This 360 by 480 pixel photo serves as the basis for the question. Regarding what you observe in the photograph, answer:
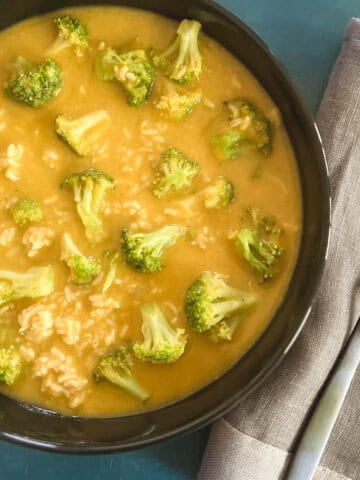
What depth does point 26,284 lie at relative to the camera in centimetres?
286

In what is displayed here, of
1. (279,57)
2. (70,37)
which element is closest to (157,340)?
(70,37)

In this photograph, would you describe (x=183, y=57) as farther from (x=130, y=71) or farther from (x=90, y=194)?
(x=90, y=194)

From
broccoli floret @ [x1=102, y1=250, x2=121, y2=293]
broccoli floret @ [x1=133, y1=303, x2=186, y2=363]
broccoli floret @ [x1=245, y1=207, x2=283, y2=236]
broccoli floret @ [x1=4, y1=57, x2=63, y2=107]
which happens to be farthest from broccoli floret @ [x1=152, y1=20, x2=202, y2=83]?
broccoli floret @ [x1=133, y1=303, x2=186, y2=363]

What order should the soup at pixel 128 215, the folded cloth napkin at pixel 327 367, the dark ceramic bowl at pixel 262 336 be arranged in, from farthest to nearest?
the folded cloth napkin at pixel 327 367 → the soup at pixel 128 215 → the dark ceramic bowl at pixel 262 336

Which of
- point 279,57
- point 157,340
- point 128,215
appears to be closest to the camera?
point 157,340

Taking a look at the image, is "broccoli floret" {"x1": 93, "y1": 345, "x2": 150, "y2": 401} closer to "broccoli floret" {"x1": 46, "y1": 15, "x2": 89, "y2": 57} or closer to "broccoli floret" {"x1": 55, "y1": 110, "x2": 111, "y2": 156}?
"broccoli floret" {"x1": 55, "y1": 110, "x2": 111, "y2": 156}

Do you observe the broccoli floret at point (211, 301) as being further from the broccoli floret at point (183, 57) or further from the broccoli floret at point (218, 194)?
the broccoli floret at point (183, 57)

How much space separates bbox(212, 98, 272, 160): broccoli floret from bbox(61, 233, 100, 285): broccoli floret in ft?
2.22

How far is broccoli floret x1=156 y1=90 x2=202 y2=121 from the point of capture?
288 centimetres

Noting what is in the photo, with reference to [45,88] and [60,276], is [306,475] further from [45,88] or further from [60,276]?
[45,88]

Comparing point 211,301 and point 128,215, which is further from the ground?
point 128,215

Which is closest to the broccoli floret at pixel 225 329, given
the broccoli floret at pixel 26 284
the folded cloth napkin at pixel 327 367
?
the folded cloth napkin at pixel 327 367

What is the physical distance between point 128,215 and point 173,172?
0.85 feet

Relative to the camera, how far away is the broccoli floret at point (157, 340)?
2.80 meters
